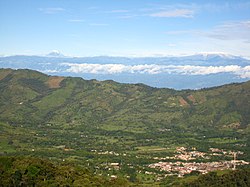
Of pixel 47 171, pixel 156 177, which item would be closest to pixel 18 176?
pixel 47 171

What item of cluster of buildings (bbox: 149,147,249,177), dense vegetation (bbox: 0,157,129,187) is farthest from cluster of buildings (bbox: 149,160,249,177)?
dense vegetation (bbox: 0,157,129,187)

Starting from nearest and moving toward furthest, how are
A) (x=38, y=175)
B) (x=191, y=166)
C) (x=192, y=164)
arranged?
(x=38, y=175), (x=191, y=166), (x=192, y=164)

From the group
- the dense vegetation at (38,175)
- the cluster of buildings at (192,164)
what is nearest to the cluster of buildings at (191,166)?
the cluster of buildings at (192,164)

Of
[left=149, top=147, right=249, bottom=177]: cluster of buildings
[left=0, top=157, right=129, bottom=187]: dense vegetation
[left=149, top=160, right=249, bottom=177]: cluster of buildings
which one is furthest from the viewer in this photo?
[left=149, top=147, right=249, bottom=177]: cluster of buildings

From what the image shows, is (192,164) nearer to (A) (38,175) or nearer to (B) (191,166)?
(B) (191,166)

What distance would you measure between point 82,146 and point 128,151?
2197 centimetres

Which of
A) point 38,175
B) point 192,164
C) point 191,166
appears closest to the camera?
point 38,175

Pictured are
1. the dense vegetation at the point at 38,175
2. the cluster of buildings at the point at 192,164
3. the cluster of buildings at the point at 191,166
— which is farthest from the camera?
the cluster of buildings at the point at 192,164

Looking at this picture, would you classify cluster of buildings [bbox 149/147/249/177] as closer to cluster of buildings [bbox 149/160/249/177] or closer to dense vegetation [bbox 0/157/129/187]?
cluster of buildings [bbox 149/160/249/177]

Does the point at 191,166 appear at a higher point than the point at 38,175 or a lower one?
lower

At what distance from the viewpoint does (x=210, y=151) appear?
179750mm

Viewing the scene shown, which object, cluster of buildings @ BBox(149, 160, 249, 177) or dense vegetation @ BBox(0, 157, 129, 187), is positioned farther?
cluster of buildings @ BBox(149, 160, 249, 177)

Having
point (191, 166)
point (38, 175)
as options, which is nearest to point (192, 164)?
point (191, 166)

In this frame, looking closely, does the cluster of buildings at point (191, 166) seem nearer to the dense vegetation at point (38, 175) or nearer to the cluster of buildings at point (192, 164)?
the cluster of buildings at point (192, 164)
